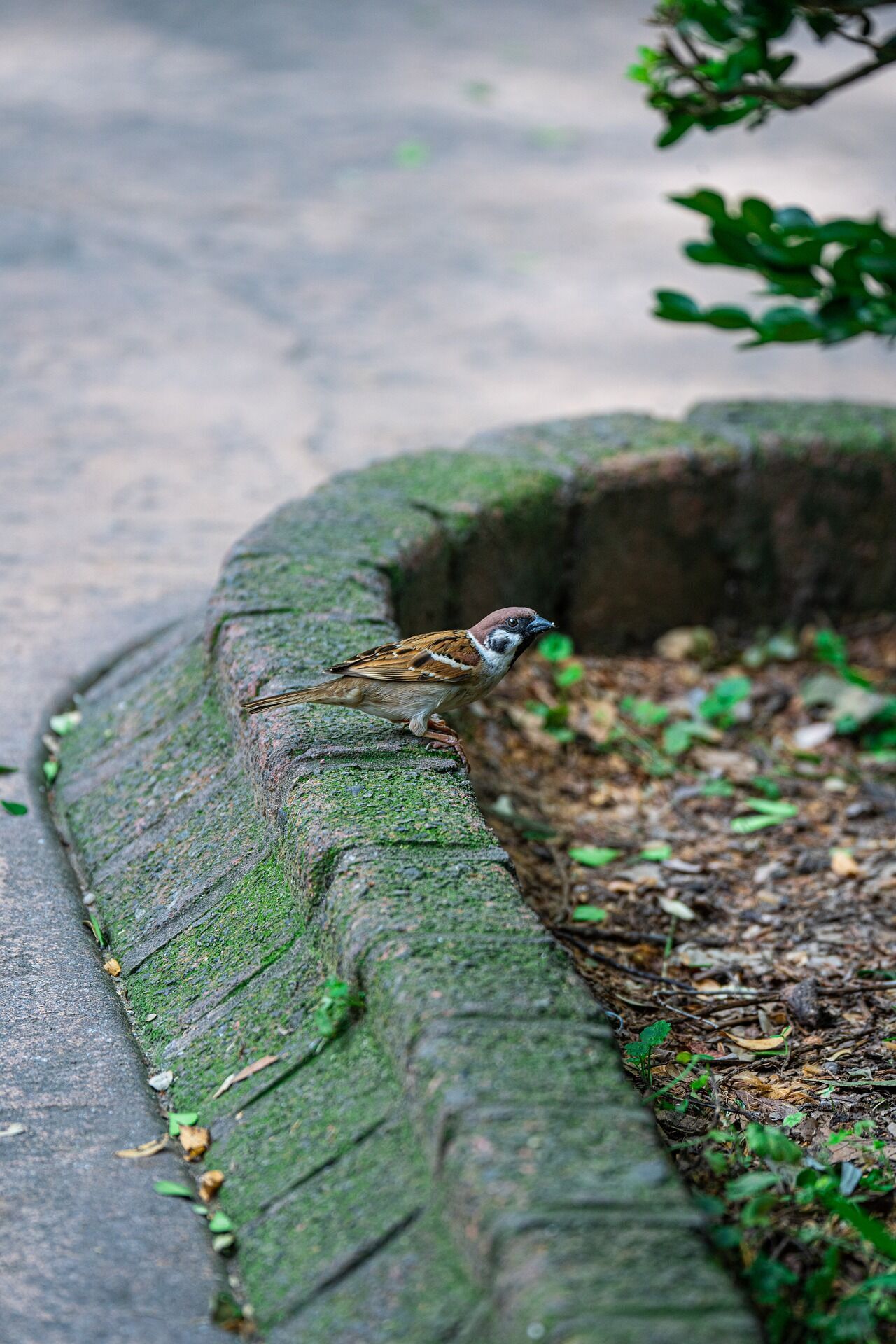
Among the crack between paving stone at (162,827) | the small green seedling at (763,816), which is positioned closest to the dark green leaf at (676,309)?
the small green seedling at (763,816)

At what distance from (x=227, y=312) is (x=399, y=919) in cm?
585

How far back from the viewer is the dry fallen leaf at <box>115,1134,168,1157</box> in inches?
102

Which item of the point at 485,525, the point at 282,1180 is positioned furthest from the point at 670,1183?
the point at 485,525

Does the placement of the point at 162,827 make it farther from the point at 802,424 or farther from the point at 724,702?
the point at 802,424

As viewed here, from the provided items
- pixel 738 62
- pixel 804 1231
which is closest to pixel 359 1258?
pixel 804 1231

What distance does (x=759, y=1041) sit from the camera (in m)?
3.19

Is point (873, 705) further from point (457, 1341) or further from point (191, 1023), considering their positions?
point (457, 1341)

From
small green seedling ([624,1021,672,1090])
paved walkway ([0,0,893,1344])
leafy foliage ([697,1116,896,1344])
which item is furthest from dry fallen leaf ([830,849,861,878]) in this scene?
paved walkway ([0,0,893,1344])

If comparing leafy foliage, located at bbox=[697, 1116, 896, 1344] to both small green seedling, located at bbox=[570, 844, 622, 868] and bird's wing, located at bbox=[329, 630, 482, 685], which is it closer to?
bird's wing, located at bbox=[329, 630, 482, 685]

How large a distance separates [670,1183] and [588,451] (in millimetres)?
3201

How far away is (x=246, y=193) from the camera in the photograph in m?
9.69

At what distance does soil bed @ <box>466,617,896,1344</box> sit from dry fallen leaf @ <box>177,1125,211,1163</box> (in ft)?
2.76

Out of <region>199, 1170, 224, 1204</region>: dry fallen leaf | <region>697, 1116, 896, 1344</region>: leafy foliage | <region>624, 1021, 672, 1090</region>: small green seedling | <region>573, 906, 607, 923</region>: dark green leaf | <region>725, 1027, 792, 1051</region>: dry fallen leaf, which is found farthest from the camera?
<region>573, 906, 607, 923</region>: dark green leaf

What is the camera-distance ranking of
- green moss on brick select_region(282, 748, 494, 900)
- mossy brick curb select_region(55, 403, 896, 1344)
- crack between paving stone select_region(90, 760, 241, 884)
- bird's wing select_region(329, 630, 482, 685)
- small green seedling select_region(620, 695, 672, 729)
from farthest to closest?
1. small green seedling select_region(620, 695, 672, 729)
2. crack between paving stone select_region(90, 760, 241, 884)
3. bird's wing select_region(329, 630, 482, 685)
4. green moss on brick select_region(282, 748, 494, 900)
5. mossy brick curb select_region(55, 403, 896, 1344)
